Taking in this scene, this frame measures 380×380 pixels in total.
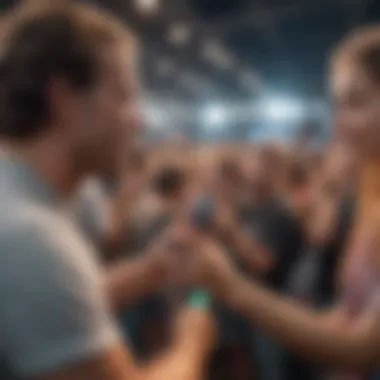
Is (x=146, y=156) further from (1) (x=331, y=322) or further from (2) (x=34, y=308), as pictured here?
(2) (x=34, y=308)

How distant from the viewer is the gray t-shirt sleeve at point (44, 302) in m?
0.45

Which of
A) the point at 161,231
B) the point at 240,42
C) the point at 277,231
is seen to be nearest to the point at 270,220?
the point at 277,231

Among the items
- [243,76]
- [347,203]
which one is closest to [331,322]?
[347,203]

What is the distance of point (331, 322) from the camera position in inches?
27.3

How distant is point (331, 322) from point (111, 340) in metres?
0.28

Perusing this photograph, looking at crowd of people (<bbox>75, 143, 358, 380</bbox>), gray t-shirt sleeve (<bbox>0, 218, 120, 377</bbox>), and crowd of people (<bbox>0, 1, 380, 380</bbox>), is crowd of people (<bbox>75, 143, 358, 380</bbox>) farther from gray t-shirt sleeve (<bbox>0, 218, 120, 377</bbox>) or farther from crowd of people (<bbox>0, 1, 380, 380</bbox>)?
gray t-shirt sleeve (<bbox>0, 218, 120, 377</bbox>)

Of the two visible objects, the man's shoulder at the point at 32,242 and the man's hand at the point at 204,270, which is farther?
the man's hand at the point at 204,270

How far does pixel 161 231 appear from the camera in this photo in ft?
3.00

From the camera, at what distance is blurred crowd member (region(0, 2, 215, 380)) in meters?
0.45

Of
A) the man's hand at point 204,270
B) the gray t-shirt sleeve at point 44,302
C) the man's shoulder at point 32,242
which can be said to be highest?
the man's shoulder at point 32,242

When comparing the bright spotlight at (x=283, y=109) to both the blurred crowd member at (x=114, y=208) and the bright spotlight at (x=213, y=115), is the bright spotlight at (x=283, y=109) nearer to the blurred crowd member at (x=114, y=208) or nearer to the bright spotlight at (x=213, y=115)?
the bright spotlight at (x=213, y=115)

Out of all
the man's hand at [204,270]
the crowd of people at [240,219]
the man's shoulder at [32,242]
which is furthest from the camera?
the crowd of people at [240,219]

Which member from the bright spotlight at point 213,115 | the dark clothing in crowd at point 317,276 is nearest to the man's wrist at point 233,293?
the dark clothing in crowd at point 317,276

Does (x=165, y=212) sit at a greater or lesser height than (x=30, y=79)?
lesser
